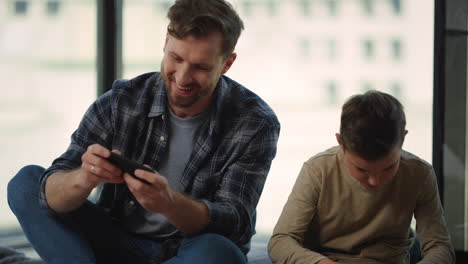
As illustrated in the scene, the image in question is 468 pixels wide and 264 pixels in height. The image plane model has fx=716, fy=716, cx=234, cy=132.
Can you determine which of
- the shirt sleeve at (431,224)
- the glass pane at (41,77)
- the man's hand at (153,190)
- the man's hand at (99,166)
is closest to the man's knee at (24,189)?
the man's hand at (99,166)

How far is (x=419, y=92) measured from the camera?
107 inches

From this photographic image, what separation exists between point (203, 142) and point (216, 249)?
1.13 feet

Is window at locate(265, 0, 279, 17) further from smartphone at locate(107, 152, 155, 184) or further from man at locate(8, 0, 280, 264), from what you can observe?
smartphone at locate(107, 152, 155, 184)

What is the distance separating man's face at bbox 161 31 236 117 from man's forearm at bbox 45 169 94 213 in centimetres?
35

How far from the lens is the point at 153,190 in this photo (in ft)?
5.29

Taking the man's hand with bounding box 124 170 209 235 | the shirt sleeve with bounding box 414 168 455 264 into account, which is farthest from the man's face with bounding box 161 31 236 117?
the shirt sleeve with bounding box 414 168 455 264

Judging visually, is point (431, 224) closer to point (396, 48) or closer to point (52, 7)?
point (396, 48)

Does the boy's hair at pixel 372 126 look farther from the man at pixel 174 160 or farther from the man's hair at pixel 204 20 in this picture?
the man's hair at pixel 204 20

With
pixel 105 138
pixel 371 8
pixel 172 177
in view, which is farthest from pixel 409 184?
pixel 371 8

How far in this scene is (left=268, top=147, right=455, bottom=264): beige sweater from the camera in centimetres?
186

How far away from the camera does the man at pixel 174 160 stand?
5.88 feet

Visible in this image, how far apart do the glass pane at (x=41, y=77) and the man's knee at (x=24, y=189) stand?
45.4 inches

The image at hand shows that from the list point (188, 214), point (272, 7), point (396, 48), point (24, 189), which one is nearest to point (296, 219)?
point (188, 214)

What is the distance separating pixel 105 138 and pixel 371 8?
1.37 metres
